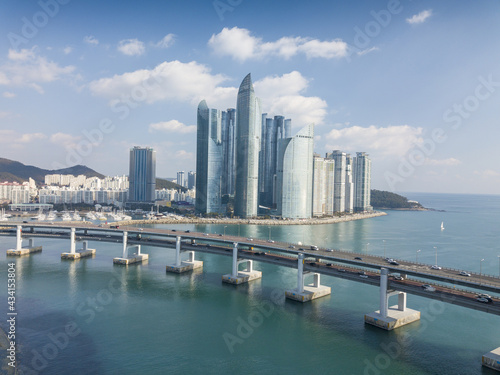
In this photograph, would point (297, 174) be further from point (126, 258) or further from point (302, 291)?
point (302, 291)

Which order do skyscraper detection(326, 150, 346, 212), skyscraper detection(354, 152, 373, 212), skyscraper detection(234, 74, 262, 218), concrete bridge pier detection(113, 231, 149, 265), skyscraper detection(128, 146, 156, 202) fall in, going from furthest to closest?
skyscraper detection(354, 152, 373, 212) < skyscraper detection(128, 146, 156, 202) < skyscraper detection(326, 150, 346, 212) < skyscraper detection(234, 74, 262, 218) < concrete bridge pier detection(113, 231, 149, 265)

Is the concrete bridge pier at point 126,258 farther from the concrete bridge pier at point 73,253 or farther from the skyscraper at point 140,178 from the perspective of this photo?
the skyscraper at point 140,178

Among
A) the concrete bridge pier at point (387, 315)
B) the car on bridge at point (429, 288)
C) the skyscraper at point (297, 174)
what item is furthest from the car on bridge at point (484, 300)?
the skyscraper at point (297, 174)

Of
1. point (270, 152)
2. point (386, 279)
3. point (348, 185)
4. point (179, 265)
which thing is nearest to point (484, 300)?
point (386, 279)

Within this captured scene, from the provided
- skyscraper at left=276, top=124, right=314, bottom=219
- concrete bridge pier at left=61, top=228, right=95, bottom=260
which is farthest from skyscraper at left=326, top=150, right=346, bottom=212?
concrete bridge pier at left=61, top=228, right=95, bottom=260

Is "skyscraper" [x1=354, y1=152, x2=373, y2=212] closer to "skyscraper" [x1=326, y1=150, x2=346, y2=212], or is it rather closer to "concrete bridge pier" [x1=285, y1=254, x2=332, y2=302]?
"skyscraper" [x1=326, y1=150, x2=346, y2=212]

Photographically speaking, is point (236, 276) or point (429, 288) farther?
point (236, 276)
